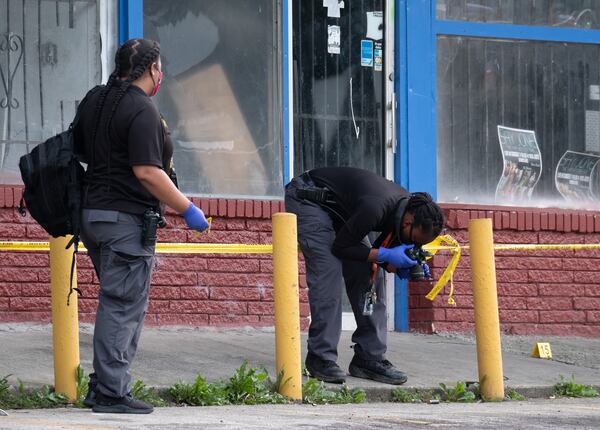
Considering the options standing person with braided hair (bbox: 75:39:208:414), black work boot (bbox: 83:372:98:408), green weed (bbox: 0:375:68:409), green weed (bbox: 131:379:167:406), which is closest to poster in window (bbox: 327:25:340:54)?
green weed (bbox: 131:379:167:406)

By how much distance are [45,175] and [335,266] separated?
7.37 feet

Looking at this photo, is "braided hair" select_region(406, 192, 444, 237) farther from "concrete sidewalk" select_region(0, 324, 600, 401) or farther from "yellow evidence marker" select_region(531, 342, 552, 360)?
"yellow evidence marker" select_region(531, 342, 552, 360)

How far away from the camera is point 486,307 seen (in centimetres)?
Answer: 746

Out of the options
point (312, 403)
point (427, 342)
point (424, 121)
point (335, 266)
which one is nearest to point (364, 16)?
point (424, 121)

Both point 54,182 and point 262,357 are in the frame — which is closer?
point 54,182

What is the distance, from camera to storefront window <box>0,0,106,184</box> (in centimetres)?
941

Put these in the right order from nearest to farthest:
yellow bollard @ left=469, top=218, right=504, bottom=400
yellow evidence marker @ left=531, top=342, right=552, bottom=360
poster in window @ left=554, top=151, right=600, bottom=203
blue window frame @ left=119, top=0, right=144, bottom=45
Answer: yellow bollard @ left=469, top=218, right=504, bottom=400
yellow evidence marker @ left=531, top=342, right=552, bottom=360
blue window frame @ left=119, top=0, right=144, bottom=45
poster in window @ left=554, top=151, right=600, bottom=203

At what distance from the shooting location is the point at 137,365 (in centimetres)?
761

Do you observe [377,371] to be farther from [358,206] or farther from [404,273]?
[358,206]

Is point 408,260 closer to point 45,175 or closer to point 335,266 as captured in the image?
point 335,266

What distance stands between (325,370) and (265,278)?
8.09 feet

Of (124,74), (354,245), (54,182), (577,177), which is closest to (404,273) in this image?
(354,245)

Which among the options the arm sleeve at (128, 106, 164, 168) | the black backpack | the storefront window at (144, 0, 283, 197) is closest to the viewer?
the arm sleeve at (128, 106, 164, 168)

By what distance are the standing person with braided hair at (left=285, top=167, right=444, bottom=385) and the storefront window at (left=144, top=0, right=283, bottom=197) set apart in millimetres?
2153
